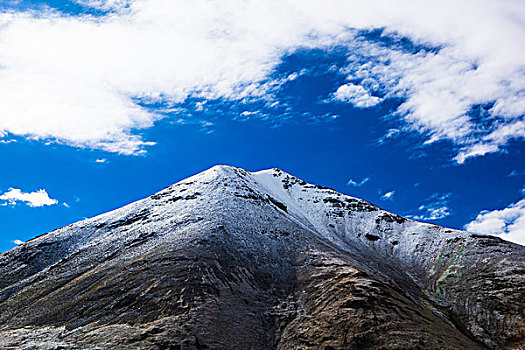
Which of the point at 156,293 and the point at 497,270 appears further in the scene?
the point at 497,270

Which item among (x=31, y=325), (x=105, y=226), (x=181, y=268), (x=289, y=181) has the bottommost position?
(x=31, y=325)

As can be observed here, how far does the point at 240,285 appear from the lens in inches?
1521

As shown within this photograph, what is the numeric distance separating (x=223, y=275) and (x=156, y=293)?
7900 mm

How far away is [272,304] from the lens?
121 feet

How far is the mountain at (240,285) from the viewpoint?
29234 mm

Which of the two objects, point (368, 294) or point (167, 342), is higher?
point (368, 294)

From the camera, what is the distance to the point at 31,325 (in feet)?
106

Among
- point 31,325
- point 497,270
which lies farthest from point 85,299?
point 497,270

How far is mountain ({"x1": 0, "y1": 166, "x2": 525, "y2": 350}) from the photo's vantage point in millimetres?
29234

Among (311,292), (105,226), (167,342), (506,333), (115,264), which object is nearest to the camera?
(167,342)

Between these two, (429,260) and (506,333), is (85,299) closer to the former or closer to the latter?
(506,333)

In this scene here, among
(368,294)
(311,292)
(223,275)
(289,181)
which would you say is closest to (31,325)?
(223,275)

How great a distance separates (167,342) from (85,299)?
13956 mm

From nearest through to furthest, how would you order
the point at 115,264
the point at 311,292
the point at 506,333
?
the point at 506,333
the point at 311,292
the point at 115,264
